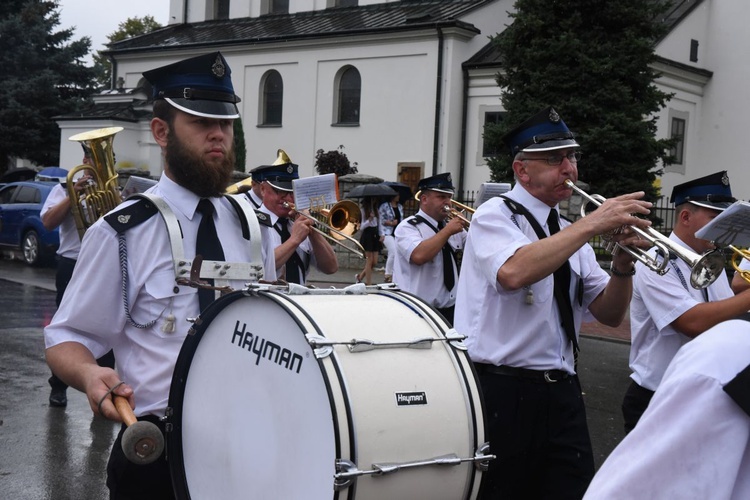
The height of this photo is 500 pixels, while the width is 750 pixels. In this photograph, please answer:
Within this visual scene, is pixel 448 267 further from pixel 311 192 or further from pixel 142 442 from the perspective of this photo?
pixel 142 442

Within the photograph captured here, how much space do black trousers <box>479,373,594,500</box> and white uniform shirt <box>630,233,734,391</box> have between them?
0.77 metres

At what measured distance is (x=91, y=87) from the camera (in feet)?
119

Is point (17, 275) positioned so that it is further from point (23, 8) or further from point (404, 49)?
point (23, 8)

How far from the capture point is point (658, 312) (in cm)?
442

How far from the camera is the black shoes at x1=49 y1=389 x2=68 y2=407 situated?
7595mm

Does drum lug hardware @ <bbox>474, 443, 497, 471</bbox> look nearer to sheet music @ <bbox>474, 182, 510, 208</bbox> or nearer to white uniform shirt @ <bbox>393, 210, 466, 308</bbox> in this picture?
sheet music @ <bbox>474, 182, 510, 208</bbox>

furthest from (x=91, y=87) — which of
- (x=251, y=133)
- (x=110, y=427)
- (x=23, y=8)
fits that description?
(x=110, y=427)

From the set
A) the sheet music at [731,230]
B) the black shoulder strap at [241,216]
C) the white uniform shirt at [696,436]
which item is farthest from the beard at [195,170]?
the white uniform shirt at [696,436]

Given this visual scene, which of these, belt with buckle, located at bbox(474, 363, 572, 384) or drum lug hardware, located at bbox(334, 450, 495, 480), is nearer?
drum lug hardware, located at bbox(334, 450, 495, 480)

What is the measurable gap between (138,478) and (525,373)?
1.68 metres

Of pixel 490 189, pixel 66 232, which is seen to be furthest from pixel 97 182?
pixel 490 189

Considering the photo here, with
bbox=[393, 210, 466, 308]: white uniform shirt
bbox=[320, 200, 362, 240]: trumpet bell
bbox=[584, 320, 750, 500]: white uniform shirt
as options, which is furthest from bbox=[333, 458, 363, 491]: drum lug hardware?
bbox=[320, 200, 362, 240]: trumpet bell

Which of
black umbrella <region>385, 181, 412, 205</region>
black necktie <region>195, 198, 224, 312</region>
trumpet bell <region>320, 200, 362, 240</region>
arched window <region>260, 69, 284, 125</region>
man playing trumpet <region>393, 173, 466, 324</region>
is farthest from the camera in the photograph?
arched window <region>260, 69, 284, 125</region>

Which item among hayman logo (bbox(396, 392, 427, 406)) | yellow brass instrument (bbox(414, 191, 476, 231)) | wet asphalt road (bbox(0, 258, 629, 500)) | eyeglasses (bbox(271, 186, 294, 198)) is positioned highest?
eyeglasses (bbox(271, 186, 294, 198))
